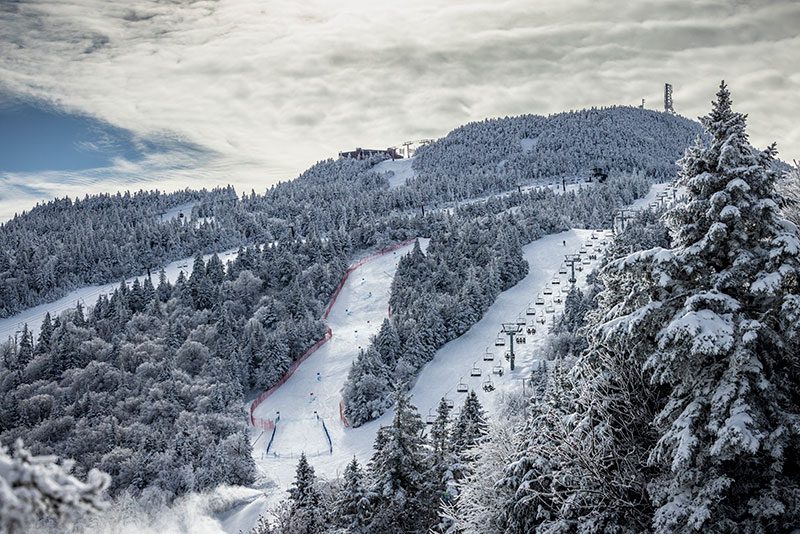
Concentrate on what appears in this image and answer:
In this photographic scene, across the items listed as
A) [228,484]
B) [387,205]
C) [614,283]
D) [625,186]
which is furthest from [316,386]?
[625,186]

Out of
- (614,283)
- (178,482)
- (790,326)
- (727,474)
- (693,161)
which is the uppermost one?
(693,161)

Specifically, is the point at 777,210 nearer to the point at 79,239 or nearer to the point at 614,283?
the point at 614,283

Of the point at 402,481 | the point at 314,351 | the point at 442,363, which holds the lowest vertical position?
the point at 314,351

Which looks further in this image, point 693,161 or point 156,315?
point 156,315

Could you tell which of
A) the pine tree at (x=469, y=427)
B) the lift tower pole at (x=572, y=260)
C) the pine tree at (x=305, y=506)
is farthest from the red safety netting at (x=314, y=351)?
the lift tower pole at (x=572, y=260)

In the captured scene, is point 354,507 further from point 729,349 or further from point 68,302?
point 68,302

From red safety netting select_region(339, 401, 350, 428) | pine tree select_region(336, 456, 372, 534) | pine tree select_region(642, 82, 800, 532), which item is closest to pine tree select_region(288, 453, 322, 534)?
pine tree select_region(336, 456, 372, 534)

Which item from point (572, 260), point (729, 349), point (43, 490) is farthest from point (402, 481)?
point (572, 260)
